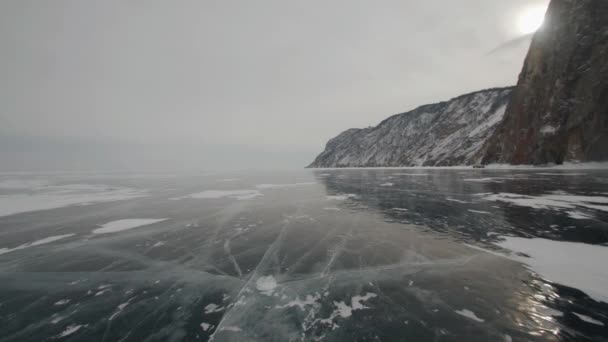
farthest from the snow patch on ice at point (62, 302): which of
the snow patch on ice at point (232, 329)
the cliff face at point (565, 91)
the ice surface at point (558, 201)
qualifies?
the cliff face at point (565, 91)

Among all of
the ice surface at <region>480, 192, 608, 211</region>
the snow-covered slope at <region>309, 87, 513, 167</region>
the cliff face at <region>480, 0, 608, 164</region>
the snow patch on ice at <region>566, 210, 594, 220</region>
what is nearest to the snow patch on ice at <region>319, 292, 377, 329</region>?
the snow patch on ice at <region>566, 210, 594, 220</region>

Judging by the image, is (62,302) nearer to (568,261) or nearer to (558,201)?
(568,261)

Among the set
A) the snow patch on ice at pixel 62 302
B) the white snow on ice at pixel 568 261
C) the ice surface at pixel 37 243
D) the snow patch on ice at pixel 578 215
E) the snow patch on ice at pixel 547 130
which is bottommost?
the snow patch on ice at pixel 62 302

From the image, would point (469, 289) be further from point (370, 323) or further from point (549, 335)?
point (370, 323)

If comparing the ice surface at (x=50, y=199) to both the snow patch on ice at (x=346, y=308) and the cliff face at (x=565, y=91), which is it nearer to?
the snow patch on ice at (x=346, y=308)

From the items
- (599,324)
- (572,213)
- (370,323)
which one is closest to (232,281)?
(370,323)

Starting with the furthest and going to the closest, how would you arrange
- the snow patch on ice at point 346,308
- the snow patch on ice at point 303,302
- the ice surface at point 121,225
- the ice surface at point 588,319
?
the ice surface at point 121,225
the snow patch on ice at point 303,302
the snow patch on ice at point 346,308
the ice surface at point 588,319

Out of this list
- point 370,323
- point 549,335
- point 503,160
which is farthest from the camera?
point 503,160
